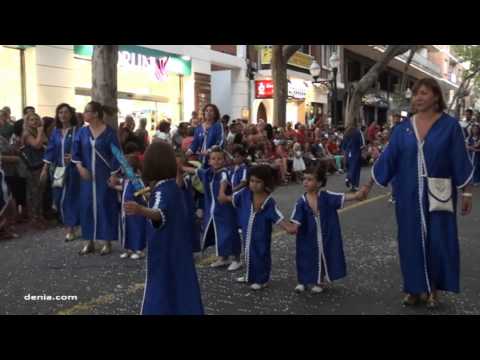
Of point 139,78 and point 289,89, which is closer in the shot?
point 139,78

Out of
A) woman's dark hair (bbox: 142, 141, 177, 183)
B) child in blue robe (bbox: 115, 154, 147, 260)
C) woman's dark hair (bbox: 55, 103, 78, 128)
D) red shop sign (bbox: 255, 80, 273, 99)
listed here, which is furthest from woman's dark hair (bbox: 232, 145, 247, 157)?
red shop sign (bbox: 255, 80, 273, 99)

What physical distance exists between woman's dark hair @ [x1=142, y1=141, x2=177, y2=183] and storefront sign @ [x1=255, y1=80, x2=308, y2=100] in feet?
67.2

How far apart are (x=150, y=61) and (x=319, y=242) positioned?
13355mm

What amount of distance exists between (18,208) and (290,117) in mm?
21667

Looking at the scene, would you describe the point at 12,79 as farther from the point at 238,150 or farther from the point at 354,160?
the point at 238,150

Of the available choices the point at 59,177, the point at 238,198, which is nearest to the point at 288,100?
the point at 59,177

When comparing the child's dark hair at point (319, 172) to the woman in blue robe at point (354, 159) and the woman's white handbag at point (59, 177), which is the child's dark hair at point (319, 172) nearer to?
the woman's white handbag at point (59, 177)

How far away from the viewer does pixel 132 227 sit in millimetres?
6531

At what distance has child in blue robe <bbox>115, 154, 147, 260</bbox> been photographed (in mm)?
6523

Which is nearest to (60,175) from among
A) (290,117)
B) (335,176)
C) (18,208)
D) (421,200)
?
(18,208)

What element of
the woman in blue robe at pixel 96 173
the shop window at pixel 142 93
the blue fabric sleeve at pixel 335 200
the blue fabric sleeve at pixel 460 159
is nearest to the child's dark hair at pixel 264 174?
the blue fabric sleeve at pixel 335 200

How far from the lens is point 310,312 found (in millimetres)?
4734

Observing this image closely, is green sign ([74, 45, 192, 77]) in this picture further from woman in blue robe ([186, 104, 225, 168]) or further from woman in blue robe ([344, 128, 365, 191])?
woman in blue robe ([186, 104, 225, 168])
